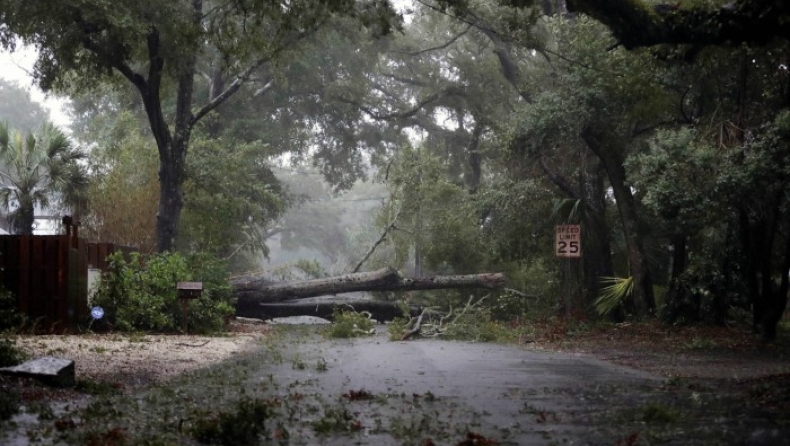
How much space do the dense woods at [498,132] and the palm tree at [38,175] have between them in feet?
3.08

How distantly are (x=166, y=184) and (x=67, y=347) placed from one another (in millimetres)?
14442

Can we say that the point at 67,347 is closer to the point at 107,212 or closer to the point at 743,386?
the point at 743,386

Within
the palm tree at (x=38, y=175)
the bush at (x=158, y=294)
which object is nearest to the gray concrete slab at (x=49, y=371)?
the bush at (x=158, y=294)

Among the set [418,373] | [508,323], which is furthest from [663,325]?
[418,373]

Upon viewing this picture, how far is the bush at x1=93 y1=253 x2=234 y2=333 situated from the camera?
69.9ft

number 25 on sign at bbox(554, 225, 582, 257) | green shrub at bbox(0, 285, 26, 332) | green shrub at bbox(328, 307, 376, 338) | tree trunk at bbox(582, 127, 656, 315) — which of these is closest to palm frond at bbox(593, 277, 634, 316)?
tree trunk at bbox(582, 127, 656, 315)

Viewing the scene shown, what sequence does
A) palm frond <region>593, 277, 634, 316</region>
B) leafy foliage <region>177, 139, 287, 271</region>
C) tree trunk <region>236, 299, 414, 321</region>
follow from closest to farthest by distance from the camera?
palm frond <region>593, 277, 634, 316</region>
tree trunk <region>236, 299, 414, 321</region>
leafy foliage <region>177, 139, 287, 271</region>

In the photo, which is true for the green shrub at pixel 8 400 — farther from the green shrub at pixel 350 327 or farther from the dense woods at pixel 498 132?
the green shrub at pixel 350 327

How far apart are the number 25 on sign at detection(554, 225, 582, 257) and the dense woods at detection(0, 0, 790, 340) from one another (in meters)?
1.81

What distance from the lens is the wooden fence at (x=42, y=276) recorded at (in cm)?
1892

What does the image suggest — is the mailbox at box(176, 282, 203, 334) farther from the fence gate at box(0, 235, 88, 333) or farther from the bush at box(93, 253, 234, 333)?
the fence gate at box(0, 235, 88, 333)

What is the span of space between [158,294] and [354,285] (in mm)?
8393

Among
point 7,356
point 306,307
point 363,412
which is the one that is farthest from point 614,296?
point 7,356

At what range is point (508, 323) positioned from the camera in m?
29.1
